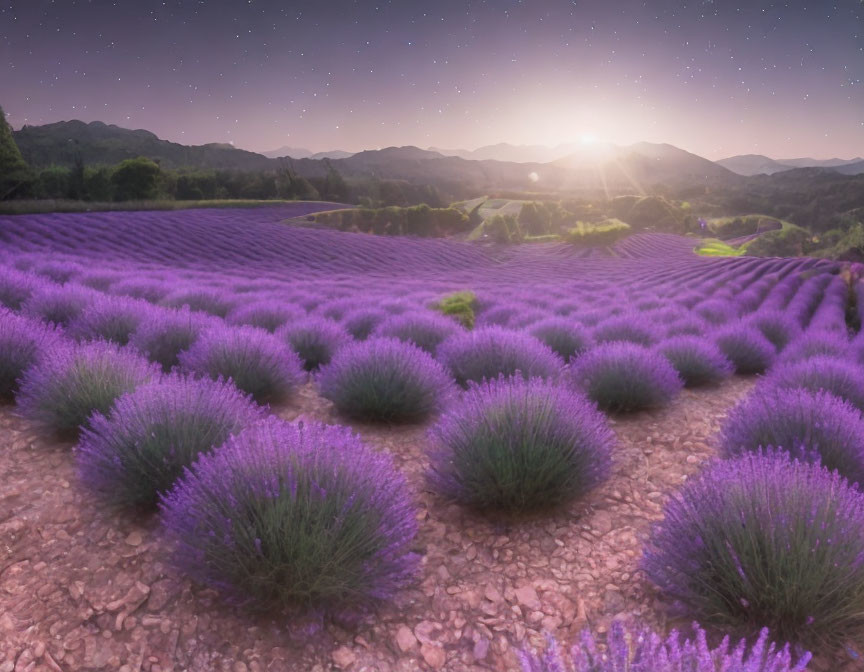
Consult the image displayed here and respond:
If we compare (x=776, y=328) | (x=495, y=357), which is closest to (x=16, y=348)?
(x=495, y=357)

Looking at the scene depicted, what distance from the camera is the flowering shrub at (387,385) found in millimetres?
3232

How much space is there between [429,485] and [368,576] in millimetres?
843

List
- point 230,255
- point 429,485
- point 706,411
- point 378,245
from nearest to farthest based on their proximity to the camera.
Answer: point 429,485, point 706,411, point 230,255, point 378,245

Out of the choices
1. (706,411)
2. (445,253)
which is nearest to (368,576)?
(706,411)

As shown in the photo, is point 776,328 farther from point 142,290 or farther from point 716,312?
point 142,290

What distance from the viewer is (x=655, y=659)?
0.97 metres

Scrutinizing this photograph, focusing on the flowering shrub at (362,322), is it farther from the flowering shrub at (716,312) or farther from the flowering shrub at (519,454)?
the flowering shrub at (716,312)

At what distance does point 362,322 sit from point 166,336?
2.43 meters

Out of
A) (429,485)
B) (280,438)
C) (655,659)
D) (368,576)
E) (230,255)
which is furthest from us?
(230,255)

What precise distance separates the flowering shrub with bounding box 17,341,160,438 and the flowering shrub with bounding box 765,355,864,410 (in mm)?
4266

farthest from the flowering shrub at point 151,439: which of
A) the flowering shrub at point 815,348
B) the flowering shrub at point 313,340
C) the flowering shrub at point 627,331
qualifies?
the flowering shrub at point 815,348

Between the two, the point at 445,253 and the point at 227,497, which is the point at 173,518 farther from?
the point at 445,253

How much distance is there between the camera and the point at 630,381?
3.66 meters

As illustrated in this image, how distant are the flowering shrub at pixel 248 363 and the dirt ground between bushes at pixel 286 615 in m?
1.04
